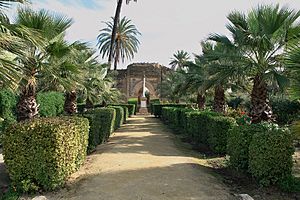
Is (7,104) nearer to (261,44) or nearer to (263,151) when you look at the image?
(261,44)

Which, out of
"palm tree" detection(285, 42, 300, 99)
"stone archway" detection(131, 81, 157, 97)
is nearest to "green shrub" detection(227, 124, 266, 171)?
"palm tree" detection(285, 42, 300, 99)

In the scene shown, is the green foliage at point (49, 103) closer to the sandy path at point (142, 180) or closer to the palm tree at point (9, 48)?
the sandy path at point (142, 180)

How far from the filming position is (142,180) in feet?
20.2

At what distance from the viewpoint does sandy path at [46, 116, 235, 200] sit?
5.38m

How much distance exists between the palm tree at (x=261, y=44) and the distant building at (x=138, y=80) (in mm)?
40956

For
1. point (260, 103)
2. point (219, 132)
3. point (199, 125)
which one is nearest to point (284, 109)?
point (199, 125)

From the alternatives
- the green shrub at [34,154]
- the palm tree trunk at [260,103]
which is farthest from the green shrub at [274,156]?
the green shrub at [34,154]

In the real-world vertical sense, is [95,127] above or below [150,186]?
above

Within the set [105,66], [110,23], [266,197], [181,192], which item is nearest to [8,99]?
[105,66]

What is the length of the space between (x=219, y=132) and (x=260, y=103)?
151 cm

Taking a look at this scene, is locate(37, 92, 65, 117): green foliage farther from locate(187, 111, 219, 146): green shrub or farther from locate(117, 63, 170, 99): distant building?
locate(117, 63, 170, 99): distant building

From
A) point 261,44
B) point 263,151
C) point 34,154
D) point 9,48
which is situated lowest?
point 34,154

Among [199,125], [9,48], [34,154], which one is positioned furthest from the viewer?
[199,125]

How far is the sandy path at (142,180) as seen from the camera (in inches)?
212
